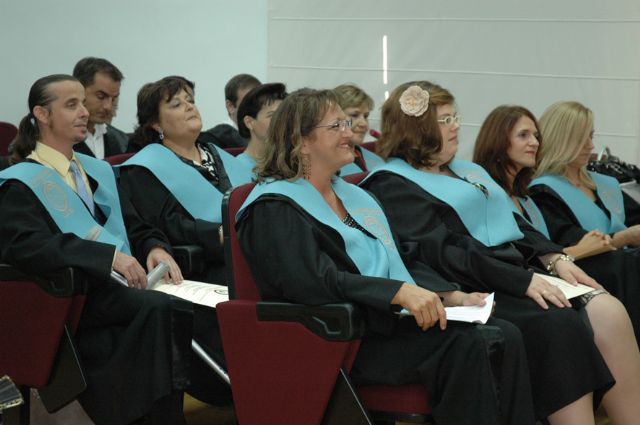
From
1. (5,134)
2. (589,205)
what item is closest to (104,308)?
(589,205)

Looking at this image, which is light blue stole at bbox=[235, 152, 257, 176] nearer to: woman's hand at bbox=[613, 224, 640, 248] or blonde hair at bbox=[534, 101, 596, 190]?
blonde hair at bbox=[534, 101, 596, 190]

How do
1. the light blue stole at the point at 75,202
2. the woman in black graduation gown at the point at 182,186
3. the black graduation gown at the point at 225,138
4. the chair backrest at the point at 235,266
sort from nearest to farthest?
the chair backrest at the point at 235,266 → the light blue stole at the point at 75,202 → the woman in black graduation gown at the point at 182,186 → the black graduation gown at the point at 225,138

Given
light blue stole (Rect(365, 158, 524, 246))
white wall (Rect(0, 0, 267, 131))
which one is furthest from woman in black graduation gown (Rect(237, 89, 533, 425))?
white wall (Rect(0, 0, 267, 131))

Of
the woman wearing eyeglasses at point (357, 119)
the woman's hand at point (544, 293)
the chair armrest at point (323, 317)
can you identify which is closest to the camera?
the chair armrest at point (323, 317)

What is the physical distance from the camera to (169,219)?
3.89 m

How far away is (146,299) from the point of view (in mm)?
3184

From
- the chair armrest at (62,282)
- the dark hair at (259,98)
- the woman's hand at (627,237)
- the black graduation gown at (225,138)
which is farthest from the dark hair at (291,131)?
the black graduation gown at (225,138)

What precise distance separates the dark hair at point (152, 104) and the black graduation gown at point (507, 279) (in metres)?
1.10

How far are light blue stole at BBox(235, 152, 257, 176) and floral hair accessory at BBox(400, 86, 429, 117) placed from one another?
3.42 ft

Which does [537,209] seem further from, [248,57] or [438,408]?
[248,57]

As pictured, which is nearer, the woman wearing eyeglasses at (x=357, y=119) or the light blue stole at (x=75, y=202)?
the light blue stole at (x=75, y=202)

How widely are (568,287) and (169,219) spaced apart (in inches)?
61.7

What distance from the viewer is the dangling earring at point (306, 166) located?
3.03 metres

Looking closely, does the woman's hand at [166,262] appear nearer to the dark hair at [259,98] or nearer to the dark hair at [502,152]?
the dark hair at [259,98]
